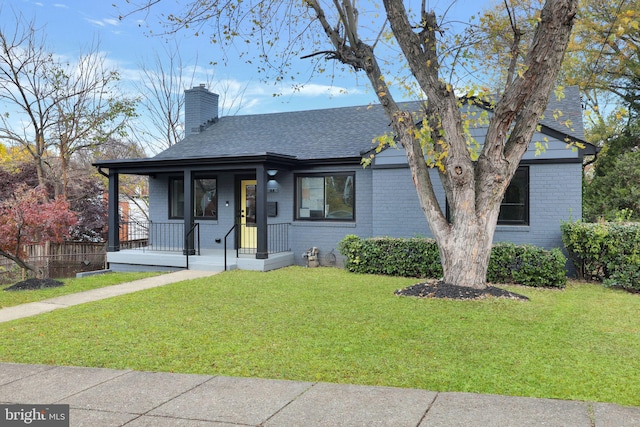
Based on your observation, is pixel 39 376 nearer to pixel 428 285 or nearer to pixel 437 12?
pixel 428 285

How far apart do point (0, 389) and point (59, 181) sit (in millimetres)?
14357

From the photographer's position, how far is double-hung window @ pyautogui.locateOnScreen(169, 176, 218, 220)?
533 inches

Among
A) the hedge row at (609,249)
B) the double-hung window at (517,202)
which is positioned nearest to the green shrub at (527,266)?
the hedge row at (609,249)

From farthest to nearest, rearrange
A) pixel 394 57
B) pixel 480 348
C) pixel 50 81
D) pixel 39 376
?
1. pixel 50 81
2. pixel 394 57
3. pixel 480 348
4. pixel 39 376

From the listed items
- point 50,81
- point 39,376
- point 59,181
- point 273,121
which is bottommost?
point 39,376

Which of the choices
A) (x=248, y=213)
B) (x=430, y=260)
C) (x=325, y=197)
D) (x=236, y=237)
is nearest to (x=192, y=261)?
(x=236, y=237)

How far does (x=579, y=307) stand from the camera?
6926mm

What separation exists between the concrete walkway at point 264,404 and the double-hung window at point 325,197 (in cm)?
825

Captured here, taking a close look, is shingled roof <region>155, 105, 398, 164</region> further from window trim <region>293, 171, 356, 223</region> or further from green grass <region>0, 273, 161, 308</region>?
green grass <region>0, 273, 161, 308</region>

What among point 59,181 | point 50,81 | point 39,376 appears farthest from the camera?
point 59,181

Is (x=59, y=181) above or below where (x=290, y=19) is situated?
below

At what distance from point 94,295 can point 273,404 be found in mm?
5998

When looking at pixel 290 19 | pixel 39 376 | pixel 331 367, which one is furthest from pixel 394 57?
pixel 39 376

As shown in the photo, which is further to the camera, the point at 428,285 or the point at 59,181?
the point at 59,181
